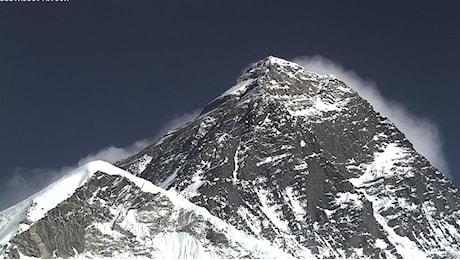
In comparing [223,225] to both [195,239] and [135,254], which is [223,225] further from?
[135,254]

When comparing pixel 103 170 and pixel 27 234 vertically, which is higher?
pixel 103 170

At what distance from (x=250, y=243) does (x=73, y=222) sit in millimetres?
28681

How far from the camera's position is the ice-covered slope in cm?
12444

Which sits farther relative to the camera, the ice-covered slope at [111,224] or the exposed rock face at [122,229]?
the ice-covered slope at [111,224]

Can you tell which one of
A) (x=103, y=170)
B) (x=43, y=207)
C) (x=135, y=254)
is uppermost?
(x=103, y=170)

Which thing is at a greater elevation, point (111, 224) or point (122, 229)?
point (111, 224)

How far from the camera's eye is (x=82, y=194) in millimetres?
133000

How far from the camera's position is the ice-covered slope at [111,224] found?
4899 inches

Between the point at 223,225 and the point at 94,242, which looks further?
the point at 223,225

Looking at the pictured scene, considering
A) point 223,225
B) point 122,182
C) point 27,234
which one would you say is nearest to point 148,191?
point 122,182

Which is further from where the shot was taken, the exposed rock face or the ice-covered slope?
the ice-covered slope

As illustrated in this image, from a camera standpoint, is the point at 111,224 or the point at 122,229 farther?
the point at 111,224

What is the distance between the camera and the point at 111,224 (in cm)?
13200

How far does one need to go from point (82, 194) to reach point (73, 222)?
5.80m
